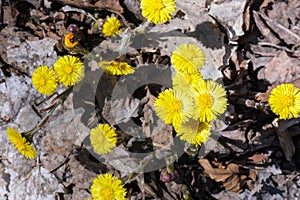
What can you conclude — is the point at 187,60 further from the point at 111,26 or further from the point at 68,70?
the point at 68,70

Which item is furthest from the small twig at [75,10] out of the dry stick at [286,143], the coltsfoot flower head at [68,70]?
the dry stick at [286,143]

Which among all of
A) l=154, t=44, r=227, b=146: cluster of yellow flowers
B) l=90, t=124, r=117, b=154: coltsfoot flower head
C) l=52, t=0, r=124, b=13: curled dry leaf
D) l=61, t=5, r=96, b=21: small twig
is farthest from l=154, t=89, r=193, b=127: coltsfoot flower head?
l=61, t=5, r=96, b=21: small twig

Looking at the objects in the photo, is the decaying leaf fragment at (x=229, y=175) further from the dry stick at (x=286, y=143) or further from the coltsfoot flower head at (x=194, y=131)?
the coltsfoot flower head at (x=194, y=131)

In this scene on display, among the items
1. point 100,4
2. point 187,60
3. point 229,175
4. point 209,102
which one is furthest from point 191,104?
point 100,4

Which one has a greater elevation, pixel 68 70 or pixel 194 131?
pixel 68 70

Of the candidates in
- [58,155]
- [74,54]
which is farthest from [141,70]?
[58,155]
